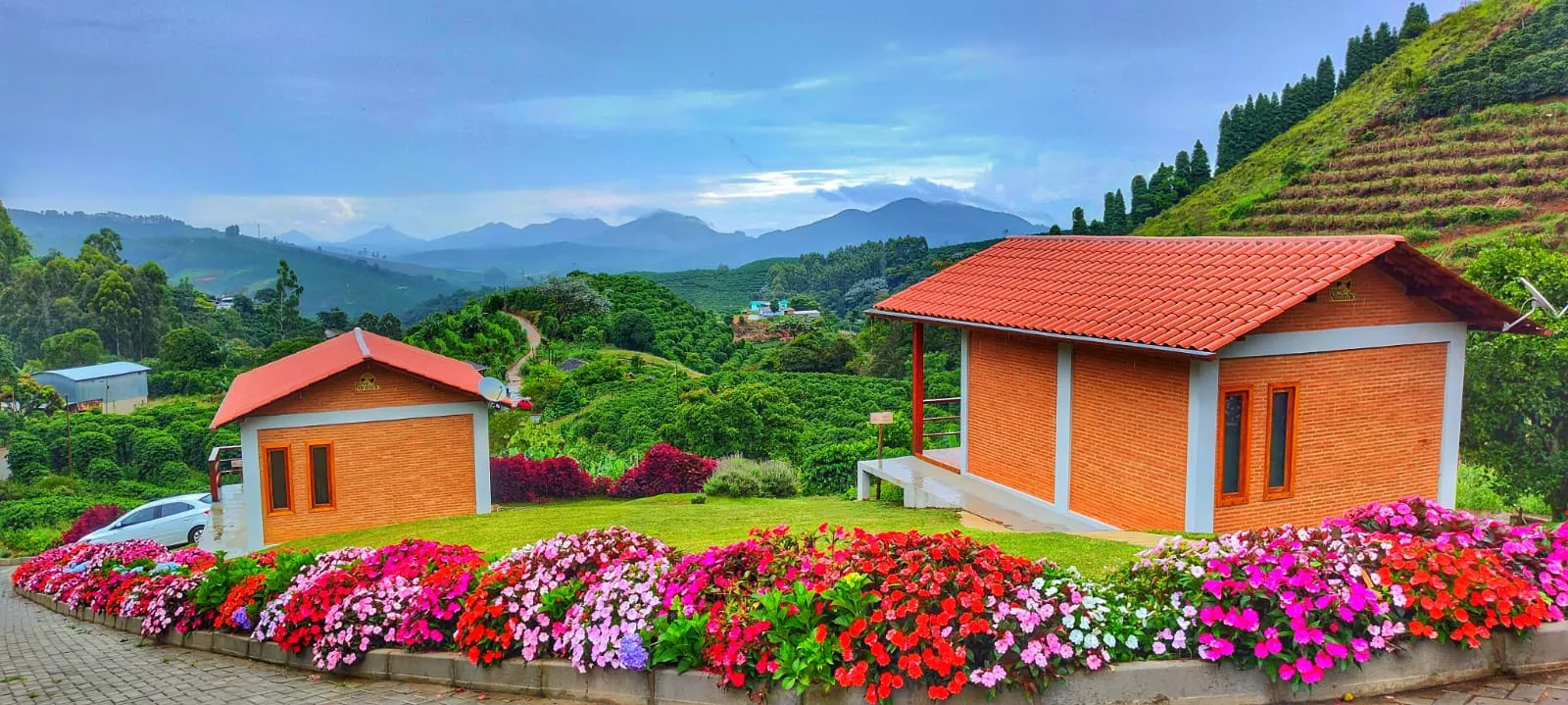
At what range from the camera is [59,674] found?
5988 millimetres

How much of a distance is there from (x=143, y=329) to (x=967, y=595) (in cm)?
5290

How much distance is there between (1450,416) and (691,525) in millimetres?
8354

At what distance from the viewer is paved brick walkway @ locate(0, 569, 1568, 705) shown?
12.2 ft

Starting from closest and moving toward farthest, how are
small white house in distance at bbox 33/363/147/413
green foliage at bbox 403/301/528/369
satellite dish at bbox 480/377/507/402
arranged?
satellite dish at bbox 480/377/507/402
small white house in distance at bbox 33/363/147/413
green foliage at bbox 403/301/528/369

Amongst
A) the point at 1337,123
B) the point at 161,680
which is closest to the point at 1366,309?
the point at 161,680

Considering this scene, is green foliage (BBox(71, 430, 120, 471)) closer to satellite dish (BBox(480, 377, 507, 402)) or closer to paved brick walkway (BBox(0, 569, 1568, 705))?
satellite dish (BBox(480, 377, 507, 402))

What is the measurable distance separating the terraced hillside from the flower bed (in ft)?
122

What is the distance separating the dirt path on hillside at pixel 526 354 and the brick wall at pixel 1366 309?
30.2 m

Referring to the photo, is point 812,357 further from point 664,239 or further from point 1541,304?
point 664,239

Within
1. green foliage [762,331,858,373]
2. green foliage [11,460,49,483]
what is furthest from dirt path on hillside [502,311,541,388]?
green foliage [11,460,49,483]

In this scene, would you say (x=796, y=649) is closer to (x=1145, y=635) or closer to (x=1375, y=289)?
(x=1145, y=635)

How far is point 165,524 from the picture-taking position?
16.3m

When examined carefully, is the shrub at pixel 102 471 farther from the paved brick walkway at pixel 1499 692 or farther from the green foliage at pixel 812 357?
the paved brick walkway at pixel 1499 692

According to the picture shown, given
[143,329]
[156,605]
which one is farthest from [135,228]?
[156,605]
